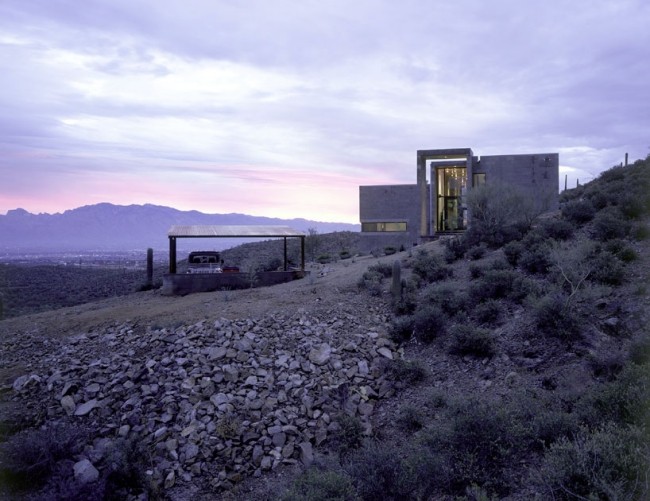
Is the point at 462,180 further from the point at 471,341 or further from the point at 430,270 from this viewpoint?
the point at 471,341

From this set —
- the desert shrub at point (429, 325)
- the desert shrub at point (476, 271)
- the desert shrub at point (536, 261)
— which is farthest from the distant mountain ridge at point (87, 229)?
the desert shrub at point (429, 325)

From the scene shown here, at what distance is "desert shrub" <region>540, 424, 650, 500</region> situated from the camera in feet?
17.0

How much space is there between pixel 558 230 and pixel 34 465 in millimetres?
16149

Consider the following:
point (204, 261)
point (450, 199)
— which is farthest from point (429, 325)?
point (450, 199)

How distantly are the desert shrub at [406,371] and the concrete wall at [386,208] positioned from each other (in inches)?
925

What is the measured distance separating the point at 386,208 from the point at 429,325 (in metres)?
23.2

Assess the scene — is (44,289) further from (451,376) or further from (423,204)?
(451,376)

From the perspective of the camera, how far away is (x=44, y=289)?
3375 cm

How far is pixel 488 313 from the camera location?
13.1m

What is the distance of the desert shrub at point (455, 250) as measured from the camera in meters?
19.5

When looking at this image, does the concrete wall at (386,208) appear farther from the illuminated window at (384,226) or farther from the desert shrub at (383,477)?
the desert shrub at (383,477)

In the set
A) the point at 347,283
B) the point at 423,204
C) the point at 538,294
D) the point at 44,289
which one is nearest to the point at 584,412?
the point at 538,294

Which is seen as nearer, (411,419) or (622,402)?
(622,402)

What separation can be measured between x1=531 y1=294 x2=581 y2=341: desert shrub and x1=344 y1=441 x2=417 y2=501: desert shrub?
587cm
